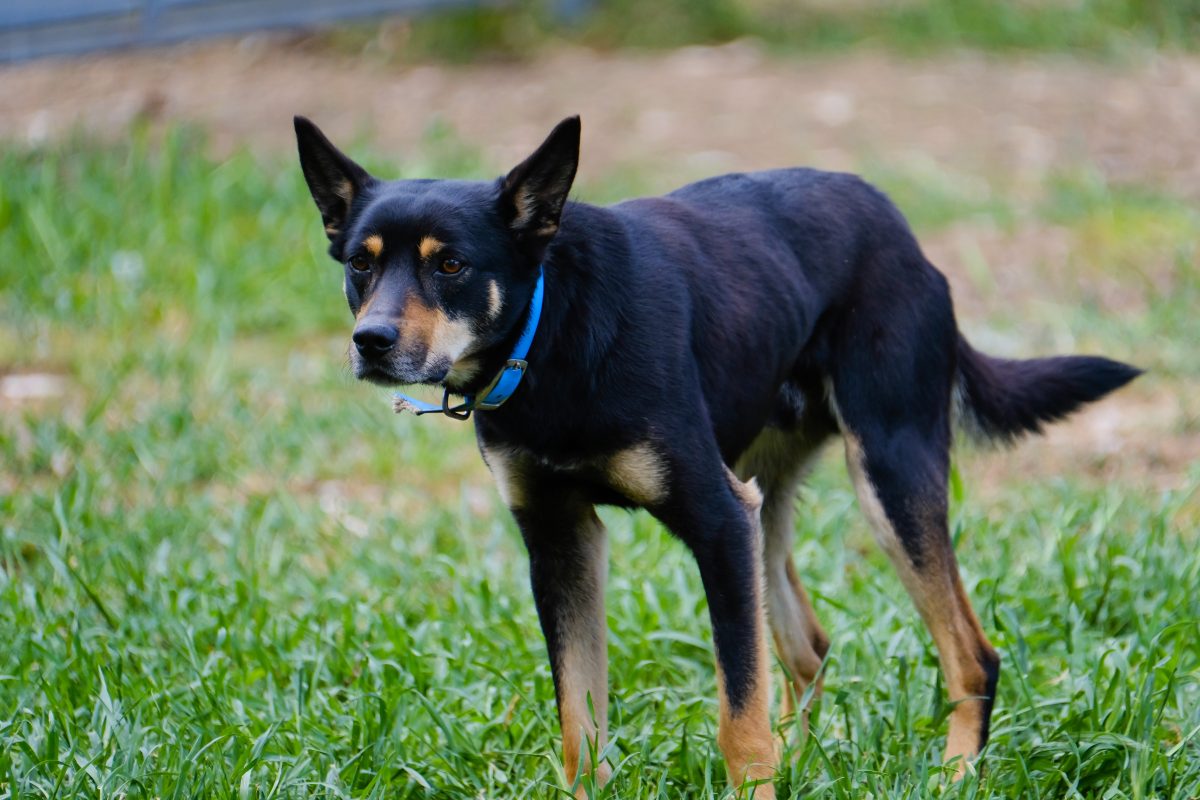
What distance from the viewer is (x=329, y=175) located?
3375 mm

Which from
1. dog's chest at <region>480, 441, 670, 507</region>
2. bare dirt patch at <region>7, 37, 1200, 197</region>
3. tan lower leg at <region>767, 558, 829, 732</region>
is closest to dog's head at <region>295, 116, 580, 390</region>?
dog's chest at <region>480, 441, 670, 507</region>

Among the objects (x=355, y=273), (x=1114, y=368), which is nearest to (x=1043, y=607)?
(x=1114, y=368)

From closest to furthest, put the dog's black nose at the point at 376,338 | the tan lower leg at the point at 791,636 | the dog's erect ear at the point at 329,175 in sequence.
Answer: the dog's black nose at the point at 376,338 < the dog's erect ear at the point at 329,175 < the tan lower leg at the point at 791,636

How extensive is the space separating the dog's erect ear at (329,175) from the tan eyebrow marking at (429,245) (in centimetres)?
33

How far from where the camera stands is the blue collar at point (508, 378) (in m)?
3.15

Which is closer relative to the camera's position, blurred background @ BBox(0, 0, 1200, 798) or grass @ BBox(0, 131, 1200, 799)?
grass @ BBox(0, 131, 1200, 799)

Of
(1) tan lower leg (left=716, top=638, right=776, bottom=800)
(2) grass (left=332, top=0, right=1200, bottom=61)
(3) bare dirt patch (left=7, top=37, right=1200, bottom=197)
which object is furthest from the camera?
(2) grass (left=332, top=0, right=1200, bottom=61)

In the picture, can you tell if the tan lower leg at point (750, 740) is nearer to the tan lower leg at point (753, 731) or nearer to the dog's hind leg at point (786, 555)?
the tan lower leg at point (753, 731)

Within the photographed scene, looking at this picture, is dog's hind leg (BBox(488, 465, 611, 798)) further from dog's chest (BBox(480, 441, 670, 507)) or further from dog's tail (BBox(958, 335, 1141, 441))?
dog's tail (BBox(958, 335, 1141, 441))

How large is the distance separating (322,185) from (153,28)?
714 centimetres

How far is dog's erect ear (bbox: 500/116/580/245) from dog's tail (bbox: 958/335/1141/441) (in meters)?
1.33

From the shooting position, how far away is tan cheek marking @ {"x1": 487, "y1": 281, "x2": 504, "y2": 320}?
10.2 feet

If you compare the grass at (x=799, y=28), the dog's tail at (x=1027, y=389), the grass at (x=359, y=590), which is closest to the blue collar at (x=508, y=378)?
the grass at (x=359, y=590)

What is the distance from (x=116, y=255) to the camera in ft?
23.5
